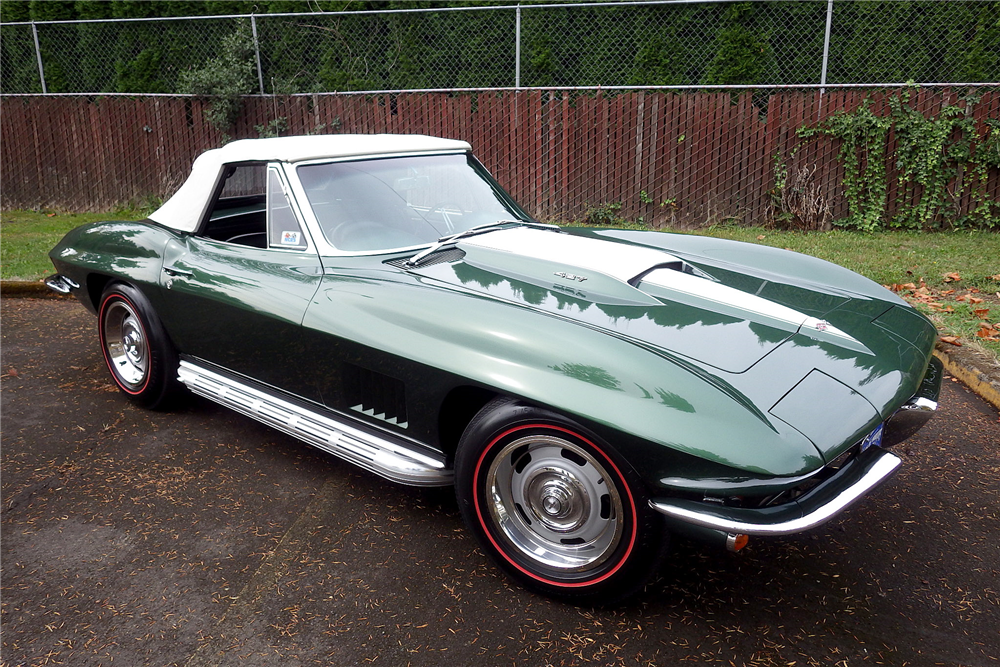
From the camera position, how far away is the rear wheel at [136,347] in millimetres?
3854

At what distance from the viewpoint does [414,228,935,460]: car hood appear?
226 centimetres

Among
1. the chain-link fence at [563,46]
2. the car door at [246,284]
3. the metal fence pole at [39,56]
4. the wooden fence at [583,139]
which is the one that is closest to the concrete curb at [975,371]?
the car door at [246,284]

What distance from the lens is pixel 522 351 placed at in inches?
94.0

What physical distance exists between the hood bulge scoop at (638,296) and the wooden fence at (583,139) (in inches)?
237

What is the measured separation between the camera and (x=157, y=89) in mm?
11859

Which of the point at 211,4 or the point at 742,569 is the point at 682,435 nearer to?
the point at 742,569

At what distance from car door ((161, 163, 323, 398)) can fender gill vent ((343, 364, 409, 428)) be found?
0.92ft

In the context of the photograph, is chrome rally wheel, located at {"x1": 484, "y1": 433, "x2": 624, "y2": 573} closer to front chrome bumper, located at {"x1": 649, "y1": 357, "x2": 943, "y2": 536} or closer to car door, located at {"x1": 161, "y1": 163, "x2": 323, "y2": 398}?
front chrome bumper, located at {"x1": 649, "y1": 357, "x2": 943, "y2": 536}

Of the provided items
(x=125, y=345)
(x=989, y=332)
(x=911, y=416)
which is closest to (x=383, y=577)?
(x=911, y=416)

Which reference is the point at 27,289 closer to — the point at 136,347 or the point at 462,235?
the point at 136,347

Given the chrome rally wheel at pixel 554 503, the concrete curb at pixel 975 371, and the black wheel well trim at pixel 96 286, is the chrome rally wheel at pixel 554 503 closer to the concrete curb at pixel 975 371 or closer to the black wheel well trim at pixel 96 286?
the concrete curb at pixel 975 371

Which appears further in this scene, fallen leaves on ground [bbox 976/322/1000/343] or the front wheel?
fallen leaves on ground [bbox 976/322/1000/343]

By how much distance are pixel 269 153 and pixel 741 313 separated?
2356mm

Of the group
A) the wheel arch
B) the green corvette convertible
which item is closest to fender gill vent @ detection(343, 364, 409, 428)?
the green corvette convertible
